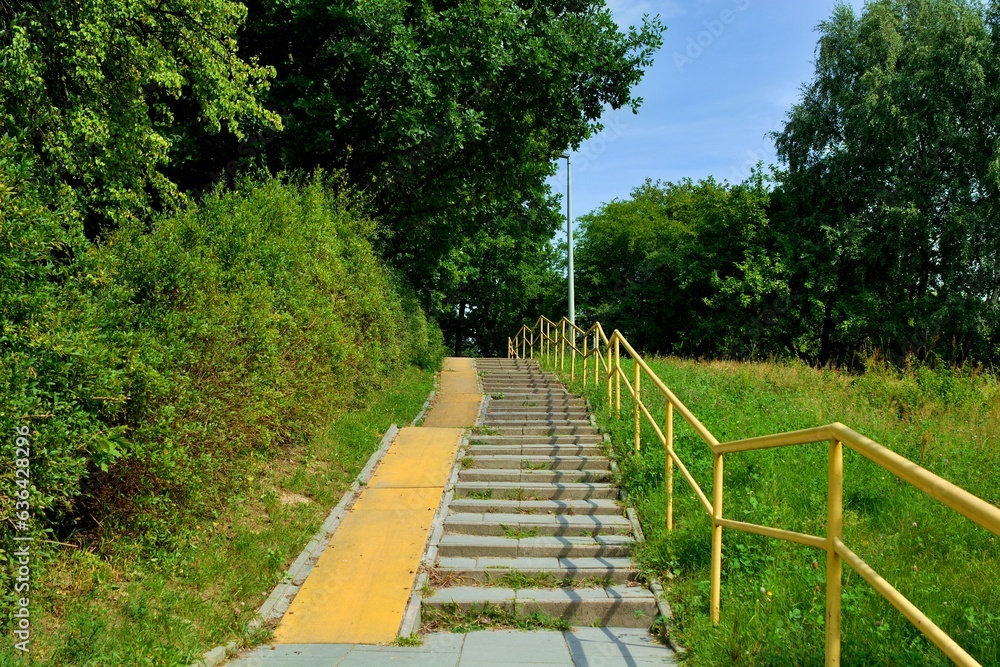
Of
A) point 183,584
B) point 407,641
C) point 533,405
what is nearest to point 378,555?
point 407,641

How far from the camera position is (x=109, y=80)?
302 inches

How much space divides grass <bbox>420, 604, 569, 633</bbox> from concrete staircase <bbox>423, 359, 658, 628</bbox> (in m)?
0.04

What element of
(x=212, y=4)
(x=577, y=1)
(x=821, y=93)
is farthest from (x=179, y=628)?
(x=821, y=93)

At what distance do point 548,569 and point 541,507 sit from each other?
1.39 m

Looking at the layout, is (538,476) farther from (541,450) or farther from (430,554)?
(430,554)

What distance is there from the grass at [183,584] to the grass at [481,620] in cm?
115

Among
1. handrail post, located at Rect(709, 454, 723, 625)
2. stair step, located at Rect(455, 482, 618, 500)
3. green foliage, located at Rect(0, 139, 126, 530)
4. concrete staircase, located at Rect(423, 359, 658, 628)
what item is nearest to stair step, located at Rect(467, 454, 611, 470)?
concrete staircase, located at Rect(423, 359, 658, 628)

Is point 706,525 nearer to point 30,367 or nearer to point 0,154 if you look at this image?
point 30,367

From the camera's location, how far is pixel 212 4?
758 cm

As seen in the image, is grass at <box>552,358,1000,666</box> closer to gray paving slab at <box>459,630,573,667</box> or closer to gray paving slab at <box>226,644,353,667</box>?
gray paving slab at <box>459,630,573,667</box>

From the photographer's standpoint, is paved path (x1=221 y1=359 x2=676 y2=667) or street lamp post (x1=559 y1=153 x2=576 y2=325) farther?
street lamp post (x1=559 y1=153 x2=576 y2=325)

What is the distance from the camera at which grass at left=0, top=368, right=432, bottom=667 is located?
3824mm

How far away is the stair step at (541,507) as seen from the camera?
7.12 metres

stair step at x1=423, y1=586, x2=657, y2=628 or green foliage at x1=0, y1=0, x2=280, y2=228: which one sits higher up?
green foliage at x1=0, y1=0, x2=280, y2=228
